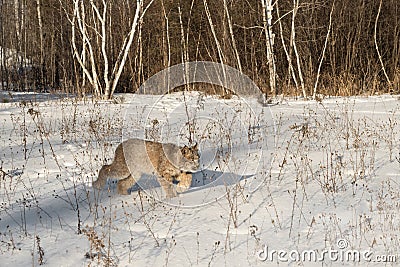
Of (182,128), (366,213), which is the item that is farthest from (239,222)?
(182,128)

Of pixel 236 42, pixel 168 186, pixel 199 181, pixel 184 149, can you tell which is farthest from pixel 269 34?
pixel 168 186

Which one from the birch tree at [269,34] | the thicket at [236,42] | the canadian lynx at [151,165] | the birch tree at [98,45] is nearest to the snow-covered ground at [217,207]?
the canadian lynx at [151,165]

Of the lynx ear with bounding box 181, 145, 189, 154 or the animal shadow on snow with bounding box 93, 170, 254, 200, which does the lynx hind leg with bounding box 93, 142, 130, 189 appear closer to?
the animal shadow on snow with bounding box 93, 170, 254, 200

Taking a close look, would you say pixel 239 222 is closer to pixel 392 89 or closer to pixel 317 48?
pixel 392 89

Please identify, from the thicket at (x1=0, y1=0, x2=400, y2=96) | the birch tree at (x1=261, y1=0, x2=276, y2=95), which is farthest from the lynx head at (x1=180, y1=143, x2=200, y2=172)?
the thicket at (x1=0, y1=0, x2=400, y2=96)

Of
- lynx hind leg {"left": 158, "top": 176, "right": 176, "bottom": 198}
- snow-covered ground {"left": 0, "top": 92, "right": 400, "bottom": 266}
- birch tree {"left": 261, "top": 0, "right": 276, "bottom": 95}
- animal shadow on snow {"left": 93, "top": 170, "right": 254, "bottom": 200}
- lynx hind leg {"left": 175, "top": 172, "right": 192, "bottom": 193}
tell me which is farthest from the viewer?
birch tree {"left": 261, "top": 0, "right": 276, "bottom": 95}

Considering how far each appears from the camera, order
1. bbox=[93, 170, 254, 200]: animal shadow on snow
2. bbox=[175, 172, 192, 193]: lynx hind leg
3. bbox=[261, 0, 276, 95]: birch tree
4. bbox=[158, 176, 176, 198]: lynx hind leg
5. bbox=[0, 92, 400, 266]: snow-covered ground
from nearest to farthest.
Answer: bbox=[0, 92, 400, 266]: snow-covered ground
bbox=[158, 176, 176, 198]: lynx hind leg
bbox=[175, 172, 192, 193]: lynx hind leg
bbox=[93, 170, 254, 200]: animal shadow on snow
bbox=[261, 0, 276, 95]: birch tree

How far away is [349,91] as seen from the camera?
45.8 feet

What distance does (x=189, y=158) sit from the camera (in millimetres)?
5242

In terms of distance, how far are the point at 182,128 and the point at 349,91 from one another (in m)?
7.29

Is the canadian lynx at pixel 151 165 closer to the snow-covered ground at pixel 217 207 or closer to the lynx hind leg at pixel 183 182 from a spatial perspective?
the lynx hind leg at pixel 183 182

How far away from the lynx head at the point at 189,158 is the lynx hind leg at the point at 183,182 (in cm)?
8

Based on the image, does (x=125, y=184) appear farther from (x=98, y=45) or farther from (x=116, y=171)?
(x=98, y=45)

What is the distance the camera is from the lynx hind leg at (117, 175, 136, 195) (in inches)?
210
